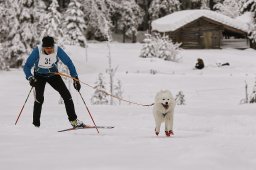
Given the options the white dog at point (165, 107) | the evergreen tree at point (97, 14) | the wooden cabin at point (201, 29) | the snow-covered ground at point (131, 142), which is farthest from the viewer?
the evergreen tree at point (97, 14)

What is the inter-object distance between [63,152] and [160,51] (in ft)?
91.6

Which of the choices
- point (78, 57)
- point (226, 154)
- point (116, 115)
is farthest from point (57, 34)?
point (226, 154)

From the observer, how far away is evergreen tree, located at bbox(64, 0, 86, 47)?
43.1 meters

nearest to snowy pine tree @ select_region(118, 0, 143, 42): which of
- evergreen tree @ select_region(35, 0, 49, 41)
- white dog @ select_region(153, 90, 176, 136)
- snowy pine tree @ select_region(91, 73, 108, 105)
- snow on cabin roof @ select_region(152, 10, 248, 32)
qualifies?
snow on cabin roof @ select_region(152, 10, 248, 32)

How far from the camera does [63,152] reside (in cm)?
553

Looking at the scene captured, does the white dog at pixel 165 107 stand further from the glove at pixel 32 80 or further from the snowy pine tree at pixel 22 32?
the snowy pine tree at pixel 22 32

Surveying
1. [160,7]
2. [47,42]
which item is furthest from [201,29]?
[47,42]

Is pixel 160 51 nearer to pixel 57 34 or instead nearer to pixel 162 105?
pixel 57 34

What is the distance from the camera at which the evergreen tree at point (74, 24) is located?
4309 centimetres

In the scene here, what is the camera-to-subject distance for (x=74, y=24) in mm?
43562

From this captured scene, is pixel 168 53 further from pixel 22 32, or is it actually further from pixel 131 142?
pixel 131 142

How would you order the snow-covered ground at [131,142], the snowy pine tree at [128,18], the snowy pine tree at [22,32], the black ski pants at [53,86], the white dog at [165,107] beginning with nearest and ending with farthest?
the snow-covered ground at [131,142] < the white dog at [165,107] < the black ski pants at [53,86] < the snowy pine tree at [22,32] < the snowy pine tree at [128,18]

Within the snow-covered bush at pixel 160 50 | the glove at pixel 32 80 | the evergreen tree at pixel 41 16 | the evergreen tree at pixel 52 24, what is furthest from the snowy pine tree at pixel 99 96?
the evergreen tree at pixel 41 16

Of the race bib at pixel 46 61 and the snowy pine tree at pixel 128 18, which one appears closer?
the race bib at pixel 46 61
